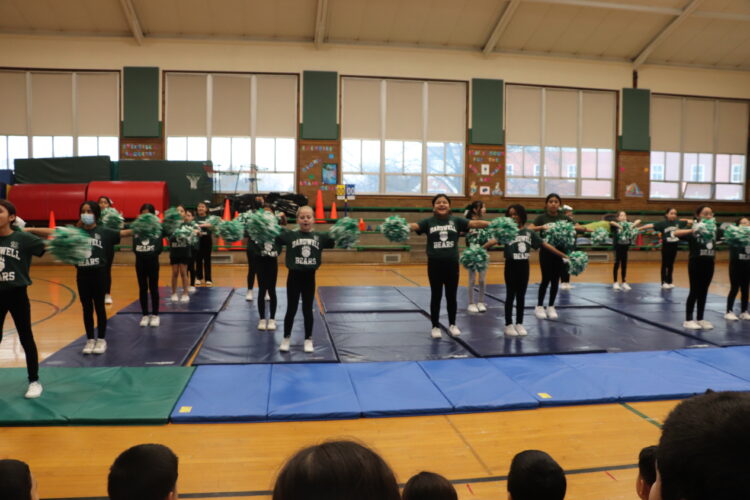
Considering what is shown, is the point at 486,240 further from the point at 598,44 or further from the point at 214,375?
the point at 598,44

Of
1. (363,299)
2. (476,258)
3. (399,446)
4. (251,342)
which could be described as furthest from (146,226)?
(476,258)

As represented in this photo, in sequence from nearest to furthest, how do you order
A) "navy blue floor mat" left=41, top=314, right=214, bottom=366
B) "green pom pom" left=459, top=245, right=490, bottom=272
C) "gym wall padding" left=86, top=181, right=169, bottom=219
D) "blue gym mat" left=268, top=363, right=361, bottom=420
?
"blue gym mat" left=268, top=363, right=361, bottom=420
"navy blue floor mat" left=41, top=314, right=214, bottom=366
"green pom pom" left=459, top=245, right=490, bottom=272
"gym wall padding" left=86, top=181, right=169, bottom=219

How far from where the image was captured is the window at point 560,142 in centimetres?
1870

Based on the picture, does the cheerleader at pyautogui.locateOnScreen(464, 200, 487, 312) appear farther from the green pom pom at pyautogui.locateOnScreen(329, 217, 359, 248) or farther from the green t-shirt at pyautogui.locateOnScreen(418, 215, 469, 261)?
the green pom pom at pyautogui.locateOnScreen(329, 217, 359, 248)

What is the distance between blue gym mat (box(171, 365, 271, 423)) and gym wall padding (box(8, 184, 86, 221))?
12.9 metres

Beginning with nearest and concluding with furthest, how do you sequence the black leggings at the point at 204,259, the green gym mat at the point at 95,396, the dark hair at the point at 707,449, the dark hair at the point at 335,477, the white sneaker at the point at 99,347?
the dark hair at the point at 707,449 → the dark hair at the point at 335,477 → the green gym mat at the point at 95,396 → the white sneaker at the point at 99,347 → the black leggings at the point at 204,259

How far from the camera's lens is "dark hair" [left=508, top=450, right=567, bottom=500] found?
1896mm

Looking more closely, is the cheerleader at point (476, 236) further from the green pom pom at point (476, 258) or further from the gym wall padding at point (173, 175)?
the gym wall padding at point (173, 175)

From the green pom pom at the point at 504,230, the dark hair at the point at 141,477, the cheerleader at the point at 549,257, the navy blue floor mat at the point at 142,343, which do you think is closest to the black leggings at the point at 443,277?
the green pom pom at the point at 504,230

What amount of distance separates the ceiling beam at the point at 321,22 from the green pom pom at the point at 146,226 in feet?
37.4

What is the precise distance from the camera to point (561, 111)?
62.1 ft

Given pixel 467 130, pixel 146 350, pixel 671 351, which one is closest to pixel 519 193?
pixel 467 130

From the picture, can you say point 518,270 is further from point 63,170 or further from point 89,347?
point 63,170

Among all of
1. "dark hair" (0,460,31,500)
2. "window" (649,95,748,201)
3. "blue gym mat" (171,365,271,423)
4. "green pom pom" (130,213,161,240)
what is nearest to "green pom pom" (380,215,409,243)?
"blue gym mat" (171,365,271,423)
